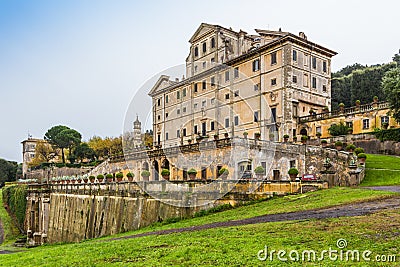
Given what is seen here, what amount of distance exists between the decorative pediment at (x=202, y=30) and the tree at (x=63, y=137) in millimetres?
39270

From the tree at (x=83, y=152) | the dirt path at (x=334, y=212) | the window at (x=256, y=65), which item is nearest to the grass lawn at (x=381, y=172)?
the dirt path at (x=334, y=212)

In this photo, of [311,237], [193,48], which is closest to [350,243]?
[311,237]

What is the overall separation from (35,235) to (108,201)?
43.5 feet

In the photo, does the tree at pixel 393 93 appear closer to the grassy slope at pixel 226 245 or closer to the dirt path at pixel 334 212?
the dirt path at pixel 334 212

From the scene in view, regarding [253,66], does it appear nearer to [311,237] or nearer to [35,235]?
[35,235]

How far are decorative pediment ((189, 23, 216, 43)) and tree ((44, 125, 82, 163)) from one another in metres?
39.3

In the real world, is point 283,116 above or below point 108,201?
above

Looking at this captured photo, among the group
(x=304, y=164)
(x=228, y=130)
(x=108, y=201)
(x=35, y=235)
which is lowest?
(x=35, y=235)

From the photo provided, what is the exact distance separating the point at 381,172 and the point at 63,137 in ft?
230

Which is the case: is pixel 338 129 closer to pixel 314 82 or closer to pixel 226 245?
pixel 314 82

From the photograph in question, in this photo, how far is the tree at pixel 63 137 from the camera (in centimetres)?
8280

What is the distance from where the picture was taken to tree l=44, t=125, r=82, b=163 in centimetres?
8280

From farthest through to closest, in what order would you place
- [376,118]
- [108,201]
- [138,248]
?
[376,118] → [108,201] → [138,248]

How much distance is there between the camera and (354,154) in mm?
27156
